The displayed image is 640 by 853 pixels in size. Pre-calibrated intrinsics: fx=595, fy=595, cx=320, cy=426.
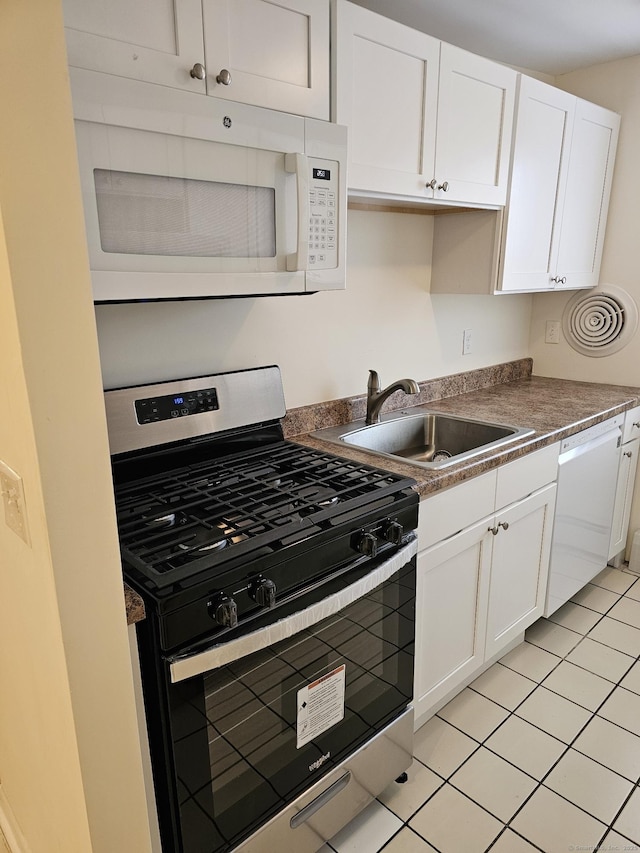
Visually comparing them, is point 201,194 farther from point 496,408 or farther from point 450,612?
point 496,408

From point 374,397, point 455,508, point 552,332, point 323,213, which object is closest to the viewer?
point 323,213

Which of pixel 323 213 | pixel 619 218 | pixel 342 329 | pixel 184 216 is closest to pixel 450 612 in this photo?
pixel 342 329

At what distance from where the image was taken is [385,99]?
5.60 feet

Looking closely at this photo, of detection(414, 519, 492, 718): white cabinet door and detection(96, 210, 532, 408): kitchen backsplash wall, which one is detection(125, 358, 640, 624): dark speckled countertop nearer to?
detection(96, 210, 532, 408): kitchen backsplash wall

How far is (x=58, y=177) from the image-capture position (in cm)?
83

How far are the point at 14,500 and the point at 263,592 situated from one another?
48 centimetres

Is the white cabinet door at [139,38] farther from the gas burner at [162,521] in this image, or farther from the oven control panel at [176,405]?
the gas burner at [162,521]

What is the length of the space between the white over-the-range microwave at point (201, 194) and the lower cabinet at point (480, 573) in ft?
2.57

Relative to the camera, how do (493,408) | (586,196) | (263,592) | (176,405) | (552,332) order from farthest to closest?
(552,332) → (586,196) → (493,408) → (176,405) → (263,592)

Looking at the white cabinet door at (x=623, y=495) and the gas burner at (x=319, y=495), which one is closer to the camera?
the gas burner at (x=319, y=495)

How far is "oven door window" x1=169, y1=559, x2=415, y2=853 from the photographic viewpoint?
3.86 feet

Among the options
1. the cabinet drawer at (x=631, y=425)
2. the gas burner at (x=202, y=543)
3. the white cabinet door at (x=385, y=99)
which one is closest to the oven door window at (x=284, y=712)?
the gas burner at (x=202, y=543)

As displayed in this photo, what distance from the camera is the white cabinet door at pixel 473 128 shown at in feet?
6.22

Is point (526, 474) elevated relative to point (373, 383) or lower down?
lower down
